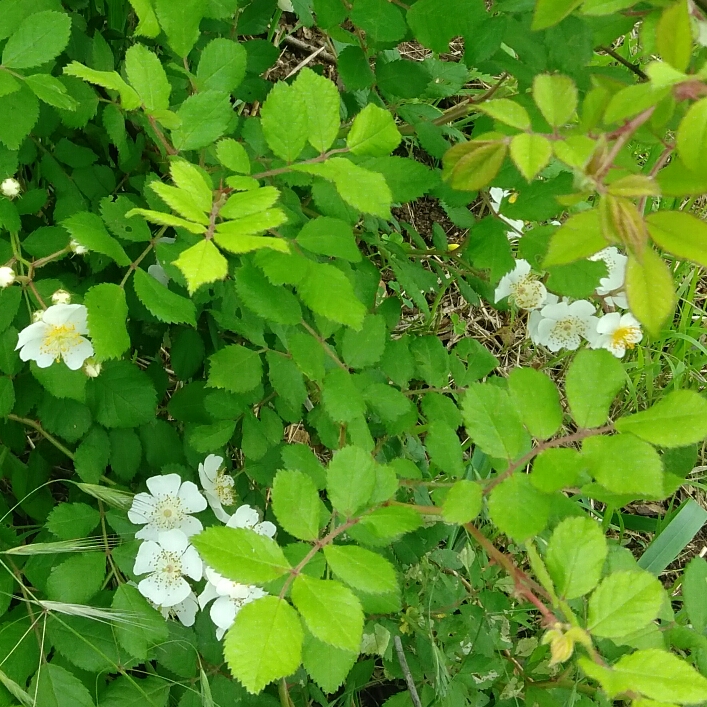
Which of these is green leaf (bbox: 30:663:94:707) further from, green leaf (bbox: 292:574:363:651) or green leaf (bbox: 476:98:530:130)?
green leaf (bbox: 476:98:530:130)

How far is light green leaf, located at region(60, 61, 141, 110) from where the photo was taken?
30.0 inches

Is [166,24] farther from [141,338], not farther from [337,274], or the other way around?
[141,338]

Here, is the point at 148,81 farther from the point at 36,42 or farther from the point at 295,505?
the point at 295,505

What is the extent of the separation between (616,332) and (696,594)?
53 centimetres

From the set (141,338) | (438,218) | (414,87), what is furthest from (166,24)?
(438,218)

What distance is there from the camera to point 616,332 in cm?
136

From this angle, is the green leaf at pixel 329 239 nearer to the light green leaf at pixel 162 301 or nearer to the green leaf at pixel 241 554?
the light green leaf at pixel 162 301

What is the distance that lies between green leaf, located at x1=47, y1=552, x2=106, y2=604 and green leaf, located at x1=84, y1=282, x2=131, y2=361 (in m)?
0.38

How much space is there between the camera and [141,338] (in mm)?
1328

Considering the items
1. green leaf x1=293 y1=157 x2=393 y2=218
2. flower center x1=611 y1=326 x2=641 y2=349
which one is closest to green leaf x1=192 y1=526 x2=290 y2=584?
green leaf x1=293 y1=157 x2=393 y2=218

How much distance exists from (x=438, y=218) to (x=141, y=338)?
1422 millimetres

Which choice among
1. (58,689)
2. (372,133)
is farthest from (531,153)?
(58,689)

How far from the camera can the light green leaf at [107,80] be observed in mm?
761

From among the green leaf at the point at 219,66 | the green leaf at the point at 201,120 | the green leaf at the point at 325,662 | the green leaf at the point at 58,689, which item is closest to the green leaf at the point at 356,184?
the green leaf at the point at 201,120
